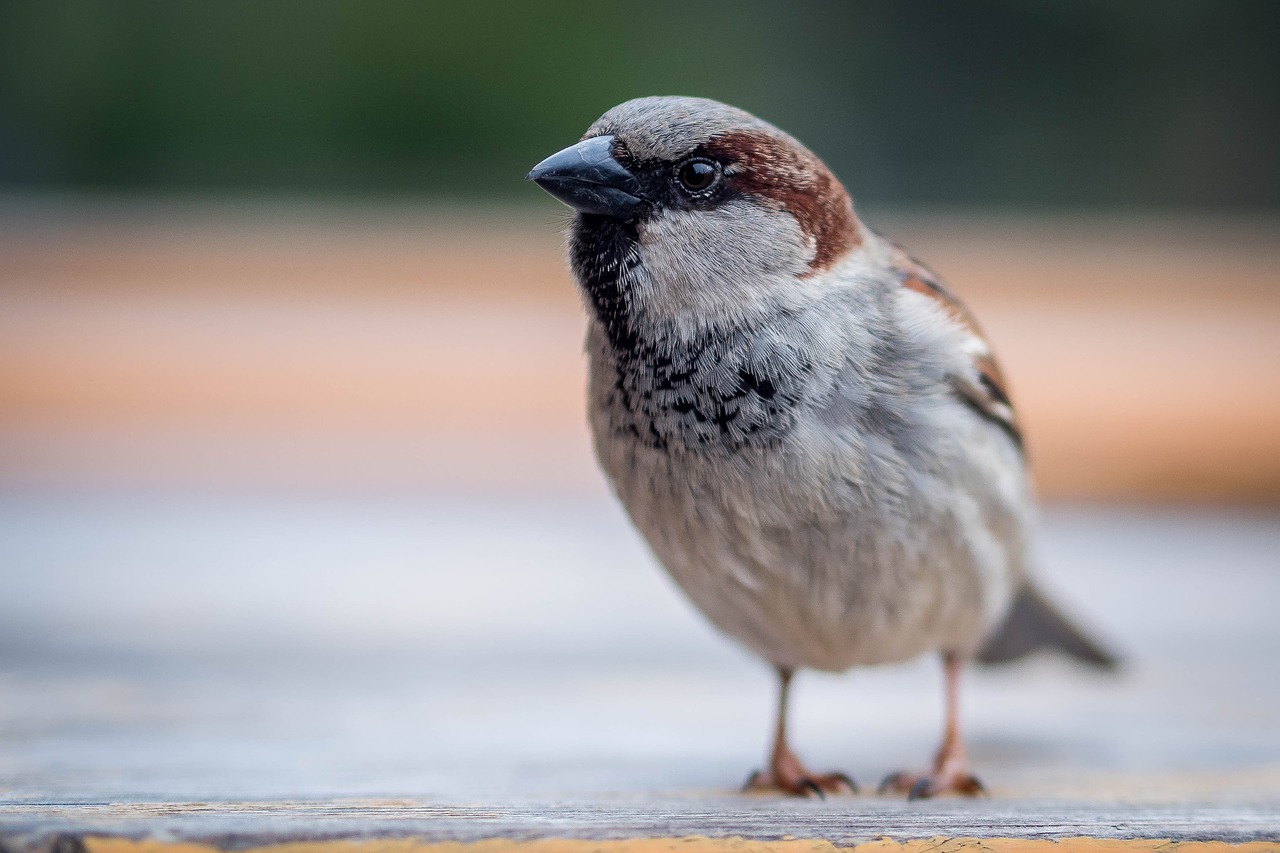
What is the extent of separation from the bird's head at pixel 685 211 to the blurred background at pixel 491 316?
0.70 metres

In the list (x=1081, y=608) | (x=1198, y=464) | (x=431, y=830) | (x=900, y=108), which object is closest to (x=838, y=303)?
(x=431, y=830)

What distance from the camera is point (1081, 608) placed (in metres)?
2.19

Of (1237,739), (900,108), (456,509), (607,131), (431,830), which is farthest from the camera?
(456,509)

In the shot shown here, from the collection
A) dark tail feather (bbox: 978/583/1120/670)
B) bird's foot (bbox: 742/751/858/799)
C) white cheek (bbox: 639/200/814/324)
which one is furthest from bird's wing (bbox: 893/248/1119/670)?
bird's foot (bbox: 742/751/858/799)

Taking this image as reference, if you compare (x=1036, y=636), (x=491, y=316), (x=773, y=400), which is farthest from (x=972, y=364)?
(x=491, y=316)

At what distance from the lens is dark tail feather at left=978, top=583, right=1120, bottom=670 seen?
1.67 metres

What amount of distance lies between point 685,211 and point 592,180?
0.33 ft

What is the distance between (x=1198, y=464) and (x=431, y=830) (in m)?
2.78

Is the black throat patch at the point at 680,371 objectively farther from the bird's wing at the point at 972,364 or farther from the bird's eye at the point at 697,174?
the bird's wing at the point at 972,364

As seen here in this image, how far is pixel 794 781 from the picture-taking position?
4.00 feet

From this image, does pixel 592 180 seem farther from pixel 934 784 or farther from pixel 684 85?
pixel 684 85

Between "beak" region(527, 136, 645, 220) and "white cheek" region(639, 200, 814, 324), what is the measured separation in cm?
4

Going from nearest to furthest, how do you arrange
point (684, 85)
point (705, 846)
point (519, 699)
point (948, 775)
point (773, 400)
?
1. point (705, 846)
2. point (773, 400)
3. point (948, 775)
4. point (519, 699)
5. point (684, 85)

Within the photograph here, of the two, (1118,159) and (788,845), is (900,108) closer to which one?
(1118,159)
